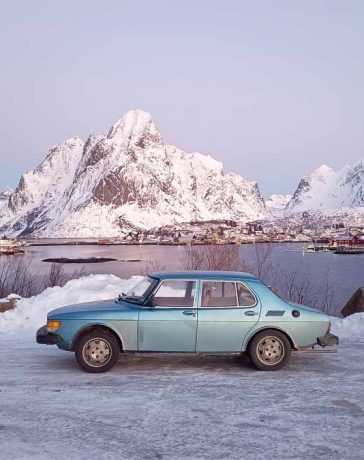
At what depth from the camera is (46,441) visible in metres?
5.29

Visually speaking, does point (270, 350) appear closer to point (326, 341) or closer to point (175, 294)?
point (326, 341)

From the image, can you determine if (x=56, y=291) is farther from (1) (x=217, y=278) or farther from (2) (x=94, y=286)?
(1) (x=217, y=278)

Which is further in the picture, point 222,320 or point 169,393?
point 222,320

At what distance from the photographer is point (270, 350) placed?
322 inches

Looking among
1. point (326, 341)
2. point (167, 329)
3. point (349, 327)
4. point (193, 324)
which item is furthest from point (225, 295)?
point (349, 327)

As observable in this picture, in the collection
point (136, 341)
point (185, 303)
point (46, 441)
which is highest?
point (185, 303)

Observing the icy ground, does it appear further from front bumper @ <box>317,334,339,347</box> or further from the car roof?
the car roof

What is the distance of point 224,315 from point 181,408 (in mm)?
2091

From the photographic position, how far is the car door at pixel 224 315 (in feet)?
26.3

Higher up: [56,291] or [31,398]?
[56,291]

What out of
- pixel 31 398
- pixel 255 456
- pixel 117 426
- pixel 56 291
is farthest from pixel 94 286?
pixel 255 456

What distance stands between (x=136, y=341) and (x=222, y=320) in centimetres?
128

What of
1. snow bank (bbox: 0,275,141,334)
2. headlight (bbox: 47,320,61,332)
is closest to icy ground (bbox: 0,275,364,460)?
headlight (bbox: 47,320,61,332)

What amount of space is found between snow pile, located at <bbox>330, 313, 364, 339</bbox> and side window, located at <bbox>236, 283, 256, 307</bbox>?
12.1 ft
